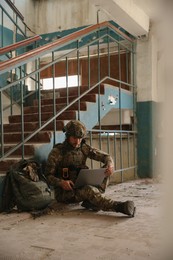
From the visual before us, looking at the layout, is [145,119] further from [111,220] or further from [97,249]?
[97,249]

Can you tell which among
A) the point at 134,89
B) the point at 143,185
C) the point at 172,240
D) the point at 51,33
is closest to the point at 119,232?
the point at 172,240

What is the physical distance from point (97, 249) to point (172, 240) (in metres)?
1.35

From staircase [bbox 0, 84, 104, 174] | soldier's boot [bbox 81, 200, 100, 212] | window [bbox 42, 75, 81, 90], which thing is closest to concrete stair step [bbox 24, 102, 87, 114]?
staircase [bbox 0, 84, 104, 174]

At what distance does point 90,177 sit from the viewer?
9.27ft

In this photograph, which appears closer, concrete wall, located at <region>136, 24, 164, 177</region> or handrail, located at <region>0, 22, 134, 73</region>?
handrail, located at <region>0, 22, 134, 73</region>

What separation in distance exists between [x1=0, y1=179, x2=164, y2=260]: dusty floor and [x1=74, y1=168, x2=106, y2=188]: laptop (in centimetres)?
25

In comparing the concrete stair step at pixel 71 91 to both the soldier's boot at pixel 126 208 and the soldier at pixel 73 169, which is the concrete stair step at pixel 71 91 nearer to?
the soldier at pixel 73 169

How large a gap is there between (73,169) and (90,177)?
0.25 metres

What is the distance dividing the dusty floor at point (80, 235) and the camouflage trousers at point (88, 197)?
8cm

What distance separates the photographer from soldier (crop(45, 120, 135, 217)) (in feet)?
9.04

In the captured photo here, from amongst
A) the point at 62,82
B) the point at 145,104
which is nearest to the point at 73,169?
the point at 145,104

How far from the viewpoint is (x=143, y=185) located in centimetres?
431

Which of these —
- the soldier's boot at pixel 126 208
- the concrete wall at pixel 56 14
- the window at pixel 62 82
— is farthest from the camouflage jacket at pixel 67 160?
the concrete wall at pixel 56 14

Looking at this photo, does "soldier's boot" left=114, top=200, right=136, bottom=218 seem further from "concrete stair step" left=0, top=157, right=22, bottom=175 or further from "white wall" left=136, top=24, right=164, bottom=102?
"white wall" left=136, top=24, right=164, bottom=102
